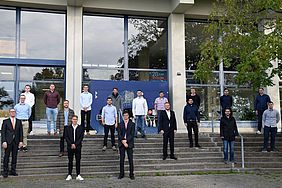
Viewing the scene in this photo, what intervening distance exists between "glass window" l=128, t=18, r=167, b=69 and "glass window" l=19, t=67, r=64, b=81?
3.28 metres

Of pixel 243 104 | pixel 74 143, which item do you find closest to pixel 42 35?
pixel 74 143

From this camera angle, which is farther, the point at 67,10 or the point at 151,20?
the point at 151,20

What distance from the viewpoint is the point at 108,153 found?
9688mm

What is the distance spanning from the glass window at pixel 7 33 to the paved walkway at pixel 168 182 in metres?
7.00

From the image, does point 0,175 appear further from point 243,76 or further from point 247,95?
point 247,95

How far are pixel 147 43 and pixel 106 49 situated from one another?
2031 mm

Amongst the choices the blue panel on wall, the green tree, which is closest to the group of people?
the green tree

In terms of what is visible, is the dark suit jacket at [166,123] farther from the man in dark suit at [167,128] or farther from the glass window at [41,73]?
the glass window at [41,73]

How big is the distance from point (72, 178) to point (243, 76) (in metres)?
5.69

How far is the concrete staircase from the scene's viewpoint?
8.67 m

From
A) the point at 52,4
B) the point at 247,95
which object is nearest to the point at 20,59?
the point at 52,4

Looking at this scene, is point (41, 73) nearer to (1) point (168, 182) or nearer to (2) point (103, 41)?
(2) point (103, 41)

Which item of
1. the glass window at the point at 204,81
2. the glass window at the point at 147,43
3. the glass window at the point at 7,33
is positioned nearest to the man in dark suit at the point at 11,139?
the glass window at the point at 7,33

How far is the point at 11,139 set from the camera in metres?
8.12
